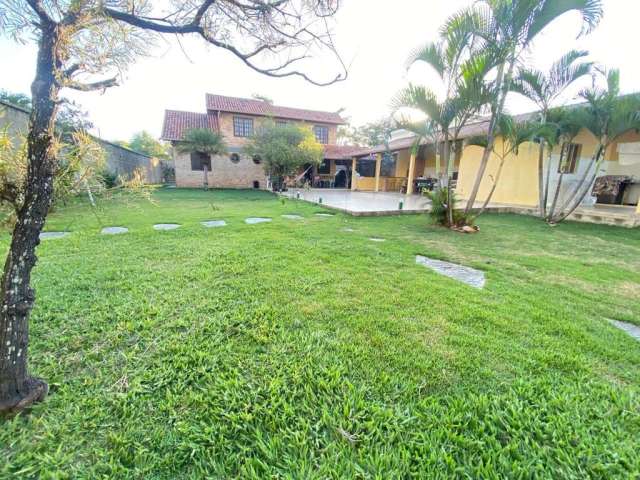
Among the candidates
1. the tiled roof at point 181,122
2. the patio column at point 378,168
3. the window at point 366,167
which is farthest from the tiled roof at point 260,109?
the patio column at point 378,168

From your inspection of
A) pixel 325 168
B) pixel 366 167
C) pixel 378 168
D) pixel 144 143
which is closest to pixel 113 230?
pixel 378 168

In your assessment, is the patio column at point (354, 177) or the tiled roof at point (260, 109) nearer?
the patio column at point (354, 177)

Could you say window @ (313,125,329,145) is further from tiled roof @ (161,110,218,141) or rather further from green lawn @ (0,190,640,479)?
green lawn @ (0,190,640,479)

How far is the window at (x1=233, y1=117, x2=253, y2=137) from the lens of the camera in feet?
63.8

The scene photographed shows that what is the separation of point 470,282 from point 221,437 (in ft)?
9.74

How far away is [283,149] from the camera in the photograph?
13891 millimetres

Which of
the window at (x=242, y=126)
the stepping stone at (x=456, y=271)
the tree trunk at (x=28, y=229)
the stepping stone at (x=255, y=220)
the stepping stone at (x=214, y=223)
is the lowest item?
the stepping stone at (x=456, y=271)

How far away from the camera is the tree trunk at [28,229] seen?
1.18m

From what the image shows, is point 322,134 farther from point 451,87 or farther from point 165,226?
point 165,226

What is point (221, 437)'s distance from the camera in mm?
1271

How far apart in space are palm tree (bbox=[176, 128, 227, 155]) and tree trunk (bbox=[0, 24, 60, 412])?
626 inches

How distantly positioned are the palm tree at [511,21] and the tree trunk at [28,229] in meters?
6.27

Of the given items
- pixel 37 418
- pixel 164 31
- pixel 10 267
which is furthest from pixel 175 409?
pixel 164 31

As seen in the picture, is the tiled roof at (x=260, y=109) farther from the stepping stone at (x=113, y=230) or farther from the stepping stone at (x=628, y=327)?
the stepping stone at (x=628, y=327)
